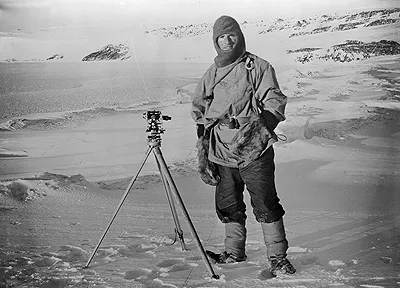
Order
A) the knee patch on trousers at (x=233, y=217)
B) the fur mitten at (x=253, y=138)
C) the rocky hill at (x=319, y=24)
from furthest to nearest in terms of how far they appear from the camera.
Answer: the rocky hill at (x=319, y=24), the knee patch on trousers at (x=233, y=217), the fur mitten at (x=253, y=138)

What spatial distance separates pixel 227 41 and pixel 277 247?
2.95 feet

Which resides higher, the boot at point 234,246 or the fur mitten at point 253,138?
the fur mitten at point 253,138

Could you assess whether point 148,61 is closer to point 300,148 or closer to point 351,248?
point 300,148

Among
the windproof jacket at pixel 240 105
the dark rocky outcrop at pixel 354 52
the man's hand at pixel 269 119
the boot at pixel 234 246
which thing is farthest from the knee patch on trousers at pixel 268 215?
the dark rocky outcrop at pixel 354 52

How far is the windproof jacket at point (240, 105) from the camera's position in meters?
2.18

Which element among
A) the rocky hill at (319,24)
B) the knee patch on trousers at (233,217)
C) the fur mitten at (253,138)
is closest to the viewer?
the fur mitten at (253,138)

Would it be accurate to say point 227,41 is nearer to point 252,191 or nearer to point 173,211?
point 252,191

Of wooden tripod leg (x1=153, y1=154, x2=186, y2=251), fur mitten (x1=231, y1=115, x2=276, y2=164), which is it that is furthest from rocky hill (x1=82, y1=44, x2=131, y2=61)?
fur mitten (x1=231, y1=115, x2=276, y2=164)

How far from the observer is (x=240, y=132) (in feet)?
7.16

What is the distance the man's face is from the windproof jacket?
0.07m

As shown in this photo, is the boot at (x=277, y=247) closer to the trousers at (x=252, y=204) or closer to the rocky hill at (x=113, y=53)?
the trousers at (x=252, y=204)

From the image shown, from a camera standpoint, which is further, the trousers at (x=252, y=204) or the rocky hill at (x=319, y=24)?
the rocky hill at (x=319, y=24)

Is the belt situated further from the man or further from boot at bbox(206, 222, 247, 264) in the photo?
boot at bbox(206, 222, 247, 264)

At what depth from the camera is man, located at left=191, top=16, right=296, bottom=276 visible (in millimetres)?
2182
